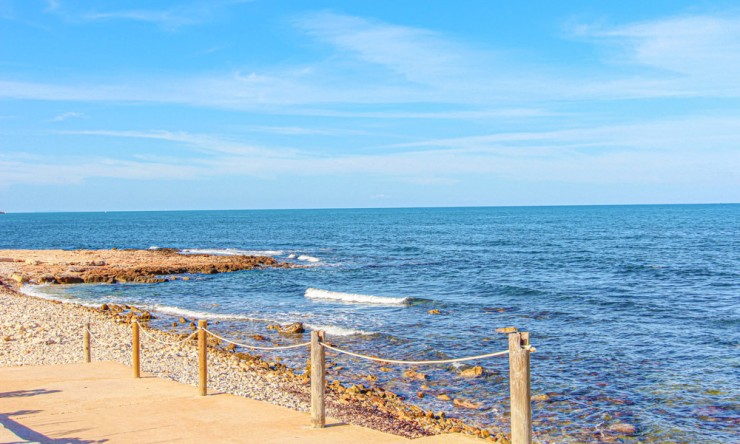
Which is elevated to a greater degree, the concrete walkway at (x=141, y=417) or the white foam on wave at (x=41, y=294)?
the concrete walkway at (x=141, y=417)

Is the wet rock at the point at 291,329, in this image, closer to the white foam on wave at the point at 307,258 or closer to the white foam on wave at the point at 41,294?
the white foam on wave at the point at 41,294

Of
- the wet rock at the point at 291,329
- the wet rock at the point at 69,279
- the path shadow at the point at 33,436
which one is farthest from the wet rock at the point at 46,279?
the path shadow at the point at 33,436

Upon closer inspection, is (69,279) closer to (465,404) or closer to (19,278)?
(19,278)

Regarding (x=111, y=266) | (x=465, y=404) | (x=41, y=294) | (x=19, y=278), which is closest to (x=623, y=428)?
(x=465, y=404)

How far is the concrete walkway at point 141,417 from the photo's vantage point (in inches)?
331

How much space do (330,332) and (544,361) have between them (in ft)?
25.7

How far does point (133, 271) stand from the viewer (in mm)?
40719

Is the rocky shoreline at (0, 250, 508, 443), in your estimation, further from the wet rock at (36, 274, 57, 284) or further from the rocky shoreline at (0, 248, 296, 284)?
the rocky shoreline at (0, 248, 296, 284)

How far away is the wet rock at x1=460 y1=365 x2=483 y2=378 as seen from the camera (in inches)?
609

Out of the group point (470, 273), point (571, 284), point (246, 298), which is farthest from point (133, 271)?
point (571, 284)

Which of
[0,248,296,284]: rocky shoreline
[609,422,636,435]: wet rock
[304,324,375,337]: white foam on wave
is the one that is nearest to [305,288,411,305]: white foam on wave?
[304,324,375,337]: white foam on wave

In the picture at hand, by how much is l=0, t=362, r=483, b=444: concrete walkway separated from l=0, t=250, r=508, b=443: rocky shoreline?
205 centimetres

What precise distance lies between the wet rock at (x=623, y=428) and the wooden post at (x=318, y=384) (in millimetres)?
6266

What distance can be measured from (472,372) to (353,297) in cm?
1502
